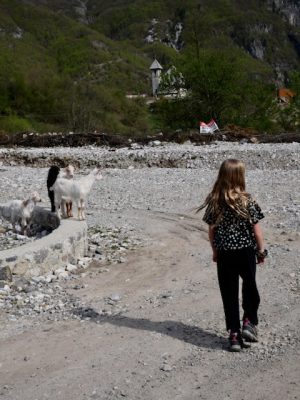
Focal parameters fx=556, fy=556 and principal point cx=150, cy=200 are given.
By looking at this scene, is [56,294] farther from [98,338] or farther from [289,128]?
[289,128]

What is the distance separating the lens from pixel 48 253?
752 centimetres

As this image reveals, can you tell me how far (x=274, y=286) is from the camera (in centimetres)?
671

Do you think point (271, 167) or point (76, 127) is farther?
point (76, 127)

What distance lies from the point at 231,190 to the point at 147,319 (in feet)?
6.20

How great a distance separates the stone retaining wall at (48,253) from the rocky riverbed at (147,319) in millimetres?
152

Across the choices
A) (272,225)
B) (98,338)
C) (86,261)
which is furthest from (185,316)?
(272,225)

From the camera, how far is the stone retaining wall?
23.6 feet

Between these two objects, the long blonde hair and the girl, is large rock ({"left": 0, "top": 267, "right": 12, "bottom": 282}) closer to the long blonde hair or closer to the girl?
the girl

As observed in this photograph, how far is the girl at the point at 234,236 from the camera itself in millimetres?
4820

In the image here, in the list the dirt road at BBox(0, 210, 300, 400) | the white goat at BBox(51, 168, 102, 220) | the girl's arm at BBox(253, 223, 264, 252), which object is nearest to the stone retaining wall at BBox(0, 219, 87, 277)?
the dirt road at BBox(0, 210, 300, 400)

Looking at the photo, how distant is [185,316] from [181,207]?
631 cm

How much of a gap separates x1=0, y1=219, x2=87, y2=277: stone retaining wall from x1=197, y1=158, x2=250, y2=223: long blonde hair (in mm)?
3294

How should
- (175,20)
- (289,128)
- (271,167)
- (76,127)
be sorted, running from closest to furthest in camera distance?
(271,167) → (289,128) → (76,127) → (175,20)

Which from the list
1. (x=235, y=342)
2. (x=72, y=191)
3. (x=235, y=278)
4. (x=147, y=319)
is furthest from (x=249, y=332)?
(x=72, y=191)
